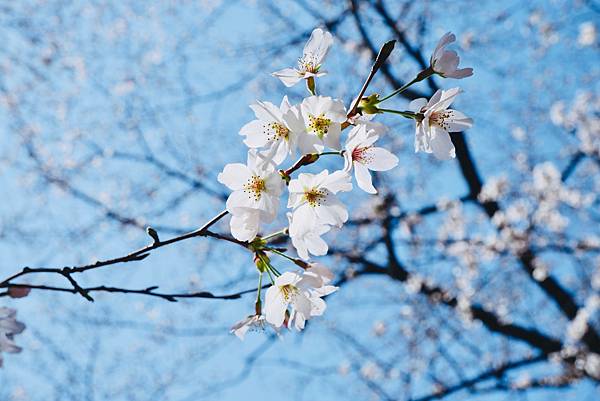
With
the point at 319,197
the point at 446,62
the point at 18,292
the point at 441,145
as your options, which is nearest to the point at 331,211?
the point at 319,197

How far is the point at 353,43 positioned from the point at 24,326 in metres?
5.58

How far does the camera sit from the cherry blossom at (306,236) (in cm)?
116

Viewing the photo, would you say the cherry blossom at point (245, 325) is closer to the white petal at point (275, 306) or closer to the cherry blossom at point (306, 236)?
the white petal at point (275, 306)

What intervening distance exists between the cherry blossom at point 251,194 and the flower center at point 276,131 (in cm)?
7

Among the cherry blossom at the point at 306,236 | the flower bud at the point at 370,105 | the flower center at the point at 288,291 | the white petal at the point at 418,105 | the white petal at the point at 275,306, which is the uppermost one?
the white petal at the point at 418,105

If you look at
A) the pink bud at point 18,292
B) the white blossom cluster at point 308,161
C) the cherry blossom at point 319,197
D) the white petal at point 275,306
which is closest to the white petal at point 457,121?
the white blossom cluster at point 308,161

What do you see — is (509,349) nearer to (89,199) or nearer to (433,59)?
(89,199)

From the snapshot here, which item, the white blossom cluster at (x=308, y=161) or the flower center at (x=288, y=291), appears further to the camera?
the flower center at (x=288, y=291)

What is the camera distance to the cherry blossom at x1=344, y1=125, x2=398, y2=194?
1.10 meters

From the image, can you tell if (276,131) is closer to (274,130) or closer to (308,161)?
(274,130)

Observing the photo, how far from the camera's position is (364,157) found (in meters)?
1.22

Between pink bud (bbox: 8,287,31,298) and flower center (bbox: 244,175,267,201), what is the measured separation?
25.6 inches

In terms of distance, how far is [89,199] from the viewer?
633cm

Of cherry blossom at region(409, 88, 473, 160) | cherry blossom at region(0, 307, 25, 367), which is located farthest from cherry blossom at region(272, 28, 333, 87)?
cherry blossom at region(0, 307, 25, 367)
